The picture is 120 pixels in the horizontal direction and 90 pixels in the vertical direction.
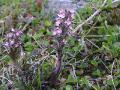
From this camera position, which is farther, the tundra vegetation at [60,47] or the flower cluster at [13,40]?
the tundra vegetation at [60,47]

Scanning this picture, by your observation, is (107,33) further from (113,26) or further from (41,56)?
(41,56)

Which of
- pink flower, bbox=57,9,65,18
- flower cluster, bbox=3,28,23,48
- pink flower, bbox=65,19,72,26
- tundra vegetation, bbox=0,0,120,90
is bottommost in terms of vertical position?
tundra vegetation, bbox=0,0,120,90

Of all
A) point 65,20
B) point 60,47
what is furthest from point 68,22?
point 60,47

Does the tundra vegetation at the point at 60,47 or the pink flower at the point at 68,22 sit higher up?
the pink flower at the point at 68,22

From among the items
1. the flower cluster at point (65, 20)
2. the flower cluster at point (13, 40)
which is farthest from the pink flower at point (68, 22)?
the flower cluster at point (13, 40)

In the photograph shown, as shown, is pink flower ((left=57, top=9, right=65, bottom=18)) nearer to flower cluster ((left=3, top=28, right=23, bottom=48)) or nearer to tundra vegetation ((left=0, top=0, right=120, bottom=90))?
tundra vegetation ((left=0, top=0, right=120, bottom=90))

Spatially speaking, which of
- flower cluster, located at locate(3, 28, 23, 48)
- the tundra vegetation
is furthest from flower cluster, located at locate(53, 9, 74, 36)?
flower cluster, located at locate(3, 28, 23, 48)

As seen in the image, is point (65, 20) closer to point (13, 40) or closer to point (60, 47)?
point (60, 47)

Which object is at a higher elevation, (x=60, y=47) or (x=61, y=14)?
(x=61, y=14)

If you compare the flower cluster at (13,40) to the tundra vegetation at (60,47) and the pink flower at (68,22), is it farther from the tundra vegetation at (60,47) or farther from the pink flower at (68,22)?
the pink flower at (68,22)

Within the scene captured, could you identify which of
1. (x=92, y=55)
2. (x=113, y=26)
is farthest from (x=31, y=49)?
(x=113, y=26)
